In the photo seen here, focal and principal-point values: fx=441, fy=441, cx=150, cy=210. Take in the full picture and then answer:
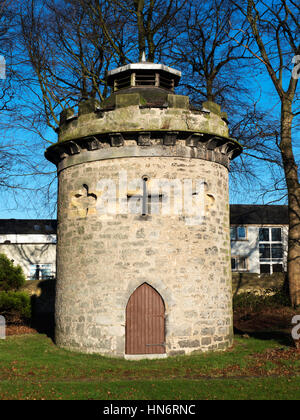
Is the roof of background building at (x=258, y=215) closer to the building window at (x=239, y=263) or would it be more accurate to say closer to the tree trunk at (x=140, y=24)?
the building window at (x=239, y=263)

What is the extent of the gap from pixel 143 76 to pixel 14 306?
10108 mm

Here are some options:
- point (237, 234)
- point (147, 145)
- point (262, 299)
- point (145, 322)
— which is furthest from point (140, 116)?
point (237, 234)

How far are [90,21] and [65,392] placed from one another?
55.8 ft

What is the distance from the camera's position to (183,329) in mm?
11953

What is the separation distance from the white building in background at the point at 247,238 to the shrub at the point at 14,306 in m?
17.0

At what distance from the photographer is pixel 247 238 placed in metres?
37.1

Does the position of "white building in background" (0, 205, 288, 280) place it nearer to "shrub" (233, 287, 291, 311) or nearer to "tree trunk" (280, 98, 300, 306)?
"shrub" (233, 287, 291, 311)

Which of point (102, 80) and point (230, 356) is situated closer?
point (230, 356)

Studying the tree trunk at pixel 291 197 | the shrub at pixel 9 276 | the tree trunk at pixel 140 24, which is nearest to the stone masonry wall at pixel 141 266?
the shrub at pixel 9 276

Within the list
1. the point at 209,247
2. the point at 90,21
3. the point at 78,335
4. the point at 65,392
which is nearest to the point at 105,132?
the point at 209,247

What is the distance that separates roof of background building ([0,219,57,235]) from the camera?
38131 millimetres

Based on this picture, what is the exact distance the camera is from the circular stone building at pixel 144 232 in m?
12.0
